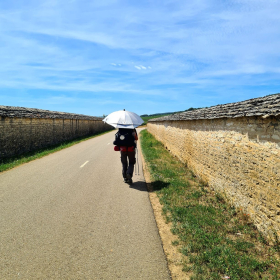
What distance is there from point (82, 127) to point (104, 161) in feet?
72.0

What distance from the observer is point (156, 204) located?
240 inches

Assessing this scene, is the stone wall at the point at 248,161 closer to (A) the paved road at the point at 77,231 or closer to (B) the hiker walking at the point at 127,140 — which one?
(A) the paved road at the point at 77,231

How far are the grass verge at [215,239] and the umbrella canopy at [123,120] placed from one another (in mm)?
2295

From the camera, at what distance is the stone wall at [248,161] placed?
4.34m

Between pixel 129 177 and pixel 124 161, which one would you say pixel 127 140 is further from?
pixel 129 177

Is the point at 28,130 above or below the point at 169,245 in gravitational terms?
above

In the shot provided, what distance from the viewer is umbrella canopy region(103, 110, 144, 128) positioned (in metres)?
7.30

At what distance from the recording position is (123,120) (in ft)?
24.2

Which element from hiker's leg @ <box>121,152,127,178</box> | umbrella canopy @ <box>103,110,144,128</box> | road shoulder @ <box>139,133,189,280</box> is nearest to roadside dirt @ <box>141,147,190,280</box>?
road shoulder @ <box>139,133,189,280</box>

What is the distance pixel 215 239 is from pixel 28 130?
53.0ft

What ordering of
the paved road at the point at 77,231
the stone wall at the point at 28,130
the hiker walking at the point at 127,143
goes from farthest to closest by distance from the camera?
1. the stone wall at the point at 28,130
2. the hiker walking at the point at 127,143
3. the paved road at the point at 77,231

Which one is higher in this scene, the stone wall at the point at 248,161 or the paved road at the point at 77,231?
the stone wall at the point at 248,161

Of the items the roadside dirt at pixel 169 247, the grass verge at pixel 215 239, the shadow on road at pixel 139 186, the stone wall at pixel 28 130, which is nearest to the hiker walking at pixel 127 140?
the shadow on road at pixel 139 186

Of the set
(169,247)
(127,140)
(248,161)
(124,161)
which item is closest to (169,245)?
(169,247)
